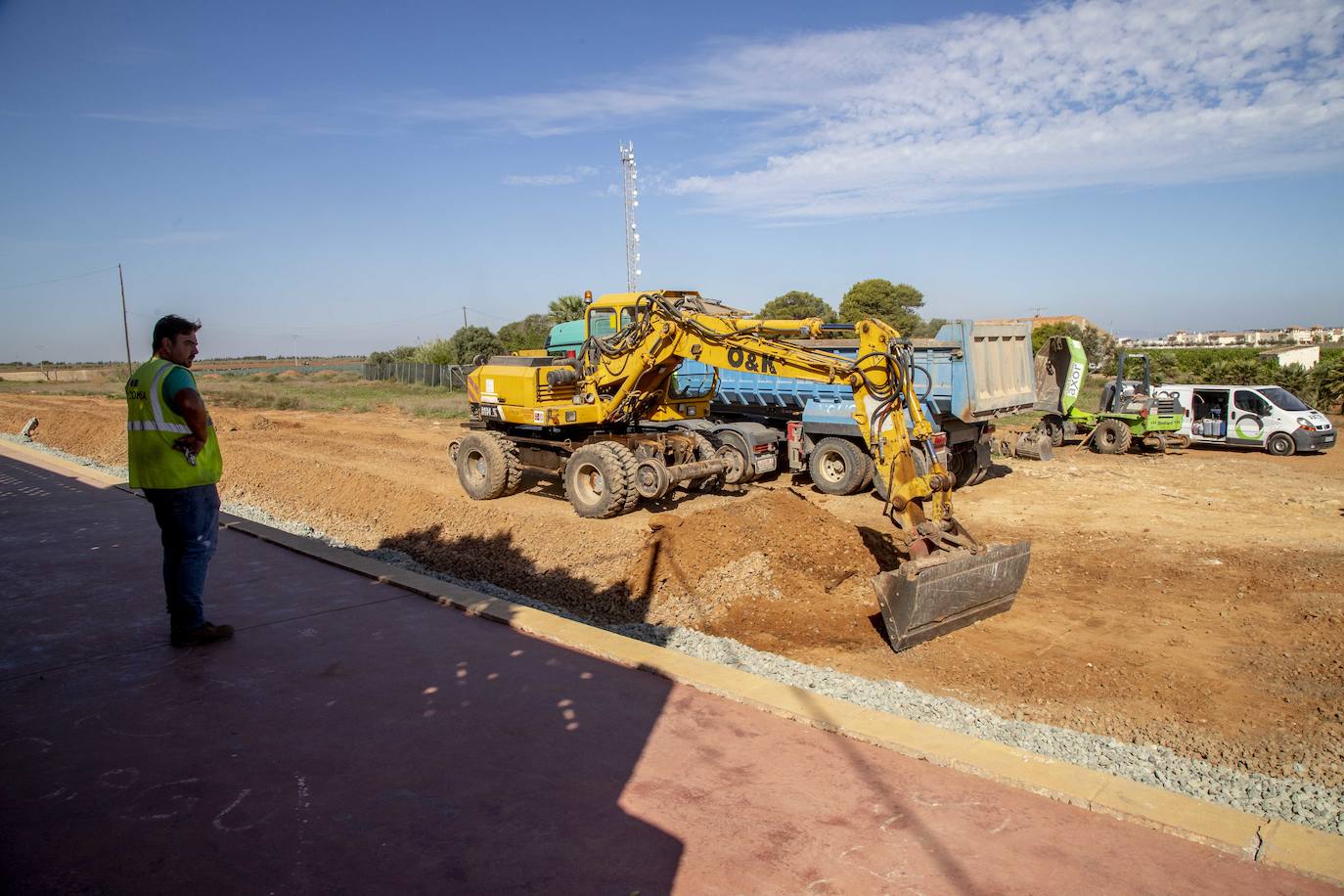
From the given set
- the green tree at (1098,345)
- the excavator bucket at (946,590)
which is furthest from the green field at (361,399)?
the green tree at (1098,345)

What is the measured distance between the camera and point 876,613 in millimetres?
7902

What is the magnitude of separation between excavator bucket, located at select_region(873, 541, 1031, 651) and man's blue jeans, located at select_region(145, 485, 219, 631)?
478 cm

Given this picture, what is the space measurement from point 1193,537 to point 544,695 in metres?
9.57

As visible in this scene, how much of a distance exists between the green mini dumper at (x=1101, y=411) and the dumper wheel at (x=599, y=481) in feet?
37.1

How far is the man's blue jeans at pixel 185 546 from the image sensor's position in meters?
4.98

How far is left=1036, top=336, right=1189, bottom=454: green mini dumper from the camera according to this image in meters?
18.2

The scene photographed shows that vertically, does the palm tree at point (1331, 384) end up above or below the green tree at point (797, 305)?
below

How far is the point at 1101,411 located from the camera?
19047mm

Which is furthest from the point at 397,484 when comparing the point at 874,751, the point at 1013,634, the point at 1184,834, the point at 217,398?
the point at 217,398

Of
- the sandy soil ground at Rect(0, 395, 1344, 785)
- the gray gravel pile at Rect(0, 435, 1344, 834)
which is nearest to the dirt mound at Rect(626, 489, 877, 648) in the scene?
the sandy soil ground at Rect(0, 395, 1344, 785)

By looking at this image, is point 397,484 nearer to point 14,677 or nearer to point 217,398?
point 14,677

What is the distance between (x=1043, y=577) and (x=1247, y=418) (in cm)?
1342

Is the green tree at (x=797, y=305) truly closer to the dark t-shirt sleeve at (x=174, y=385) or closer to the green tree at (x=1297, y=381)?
the green tree at (x=1297, y=381)

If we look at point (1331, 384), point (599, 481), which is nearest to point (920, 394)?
point (599, 481)
